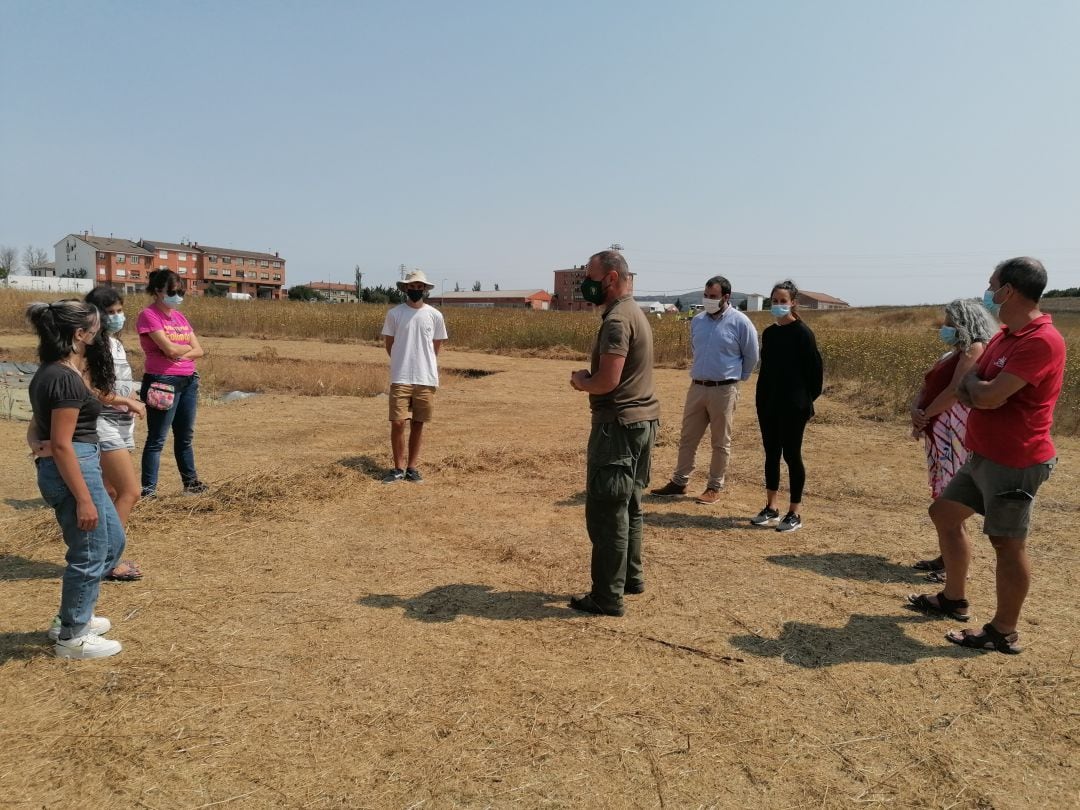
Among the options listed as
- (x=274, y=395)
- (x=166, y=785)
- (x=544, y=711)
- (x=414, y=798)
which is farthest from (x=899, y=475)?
(x=274, y=395)

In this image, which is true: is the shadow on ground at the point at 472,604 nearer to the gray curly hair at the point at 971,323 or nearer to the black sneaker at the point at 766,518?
the black sneaker at the point at 766,518

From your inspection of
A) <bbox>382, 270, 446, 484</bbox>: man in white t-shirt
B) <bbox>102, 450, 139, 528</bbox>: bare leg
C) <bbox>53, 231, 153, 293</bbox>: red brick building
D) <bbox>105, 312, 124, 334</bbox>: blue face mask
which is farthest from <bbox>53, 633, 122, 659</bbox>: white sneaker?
<bbox>53, 231, 153, 293</bbox>: red brick building

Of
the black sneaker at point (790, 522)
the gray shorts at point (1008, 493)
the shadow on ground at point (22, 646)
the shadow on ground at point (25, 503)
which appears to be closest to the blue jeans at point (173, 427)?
the shadow on ground at point (25, 503)

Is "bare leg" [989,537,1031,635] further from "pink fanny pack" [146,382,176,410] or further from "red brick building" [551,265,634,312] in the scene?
"red brick building" [551,265,634,312]

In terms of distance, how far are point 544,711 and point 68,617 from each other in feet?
7.35

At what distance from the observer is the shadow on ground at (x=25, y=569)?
4.31 metres

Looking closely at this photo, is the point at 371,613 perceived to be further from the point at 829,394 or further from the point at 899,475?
the point at 829,394

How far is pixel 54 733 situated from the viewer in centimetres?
276

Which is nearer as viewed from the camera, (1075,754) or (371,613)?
(1075,754)

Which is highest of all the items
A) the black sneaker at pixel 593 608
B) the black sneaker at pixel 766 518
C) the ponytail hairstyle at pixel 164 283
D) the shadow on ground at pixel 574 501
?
the ponytail hairstyle at pixel 164 283

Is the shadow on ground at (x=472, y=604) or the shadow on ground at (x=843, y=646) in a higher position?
the shadow on ground at (x=843, y=646)

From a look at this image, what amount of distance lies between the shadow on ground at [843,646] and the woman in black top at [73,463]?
310 cm

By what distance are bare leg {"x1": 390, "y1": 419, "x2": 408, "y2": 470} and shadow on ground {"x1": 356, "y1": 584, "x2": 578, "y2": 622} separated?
261cm

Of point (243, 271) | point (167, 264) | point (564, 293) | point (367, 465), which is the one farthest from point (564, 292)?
point (367, 465)
